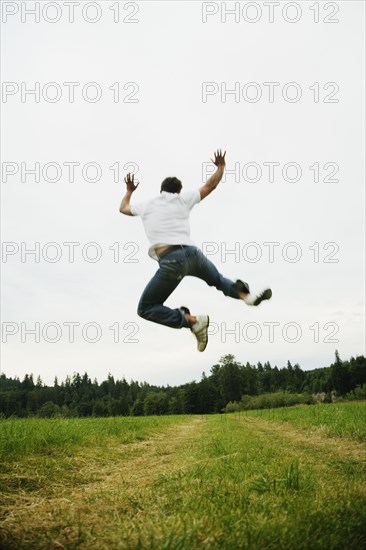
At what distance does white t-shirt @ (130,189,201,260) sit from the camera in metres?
4.18

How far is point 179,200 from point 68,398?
13455 centimetres

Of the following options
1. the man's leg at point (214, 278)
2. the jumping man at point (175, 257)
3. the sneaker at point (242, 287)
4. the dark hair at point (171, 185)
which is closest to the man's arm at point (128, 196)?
the jumping man at point (175, 257)

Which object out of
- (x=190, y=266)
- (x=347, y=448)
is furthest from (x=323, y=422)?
(x=190, y=266)

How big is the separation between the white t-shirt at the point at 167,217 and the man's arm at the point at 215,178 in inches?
3.5

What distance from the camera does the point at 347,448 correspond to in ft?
26.8

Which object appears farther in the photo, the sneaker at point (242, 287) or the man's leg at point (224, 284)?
the sneaker at point (242, 287)

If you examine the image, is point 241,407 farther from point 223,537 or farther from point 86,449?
point 223,537

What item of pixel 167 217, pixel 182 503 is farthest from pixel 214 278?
pixel 182 503

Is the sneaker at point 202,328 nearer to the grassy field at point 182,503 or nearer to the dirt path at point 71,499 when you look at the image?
the grassy field at point 182,503

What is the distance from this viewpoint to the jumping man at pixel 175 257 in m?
4.12

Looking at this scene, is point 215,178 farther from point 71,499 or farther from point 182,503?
point 71,499

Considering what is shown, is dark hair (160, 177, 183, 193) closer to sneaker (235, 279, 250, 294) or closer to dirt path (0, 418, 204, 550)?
sneaker (235, 279, 250, 294)

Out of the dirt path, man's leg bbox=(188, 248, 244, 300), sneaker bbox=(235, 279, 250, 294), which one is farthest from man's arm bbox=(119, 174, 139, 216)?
the dirt path

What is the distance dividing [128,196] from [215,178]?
3.65ft
